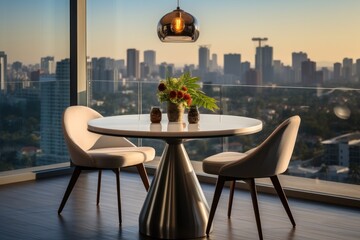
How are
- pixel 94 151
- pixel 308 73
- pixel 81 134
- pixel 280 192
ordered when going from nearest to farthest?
pixel 280 192 → pixel 94 151 → pixel 81 134 → pixel 308 73

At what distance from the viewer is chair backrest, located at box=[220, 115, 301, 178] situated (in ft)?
13.7

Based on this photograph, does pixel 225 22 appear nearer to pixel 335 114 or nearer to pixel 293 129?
pixel 335 114

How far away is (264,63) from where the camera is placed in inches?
242

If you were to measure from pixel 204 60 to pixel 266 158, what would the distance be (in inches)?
98.5

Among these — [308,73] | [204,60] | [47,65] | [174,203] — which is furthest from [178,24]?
[47,65]

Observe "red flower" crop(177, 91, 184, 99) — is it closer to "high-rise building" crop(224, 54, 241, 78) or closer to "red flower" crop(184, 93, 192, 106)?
"red flower" crop(184, 93, 192, 106)

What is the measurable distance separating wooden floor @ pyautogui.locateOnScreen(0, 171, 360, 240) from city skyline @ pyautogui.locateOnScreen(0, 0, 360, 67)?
1312 mm

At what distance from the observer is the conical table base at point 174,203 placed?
4285 millimetres

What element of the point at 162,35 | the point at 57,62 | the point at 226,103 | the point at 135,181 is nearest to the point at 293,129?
the point at 162,35

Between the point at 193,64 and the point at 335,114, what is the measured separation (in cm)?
169

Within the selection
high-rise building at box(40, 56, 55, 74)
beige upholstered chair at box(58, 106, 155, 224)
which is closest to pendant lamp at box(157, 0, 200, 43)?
beige upholstered chair at box(58, 106, 155, 224)

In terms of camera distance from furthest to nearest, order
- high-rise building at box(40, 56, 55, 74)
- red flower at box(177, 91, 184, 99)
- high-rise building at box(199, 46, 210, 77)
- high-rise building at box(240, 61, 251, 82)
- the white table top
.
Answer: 1. high-rise building at box(199, 46, 210, 77)
2. high-rise building at box(40, 56, 55, 74)
3. high-rise building at box(240, 61, 251, 82)
4. red flower at box(177, 91, 184, 99)
5. the white table top

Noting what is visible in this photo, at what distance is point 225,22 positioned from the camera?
21.6 ft

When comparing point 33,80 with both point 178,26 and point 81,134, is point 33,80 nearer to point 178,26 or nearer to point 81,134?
point 81,134
